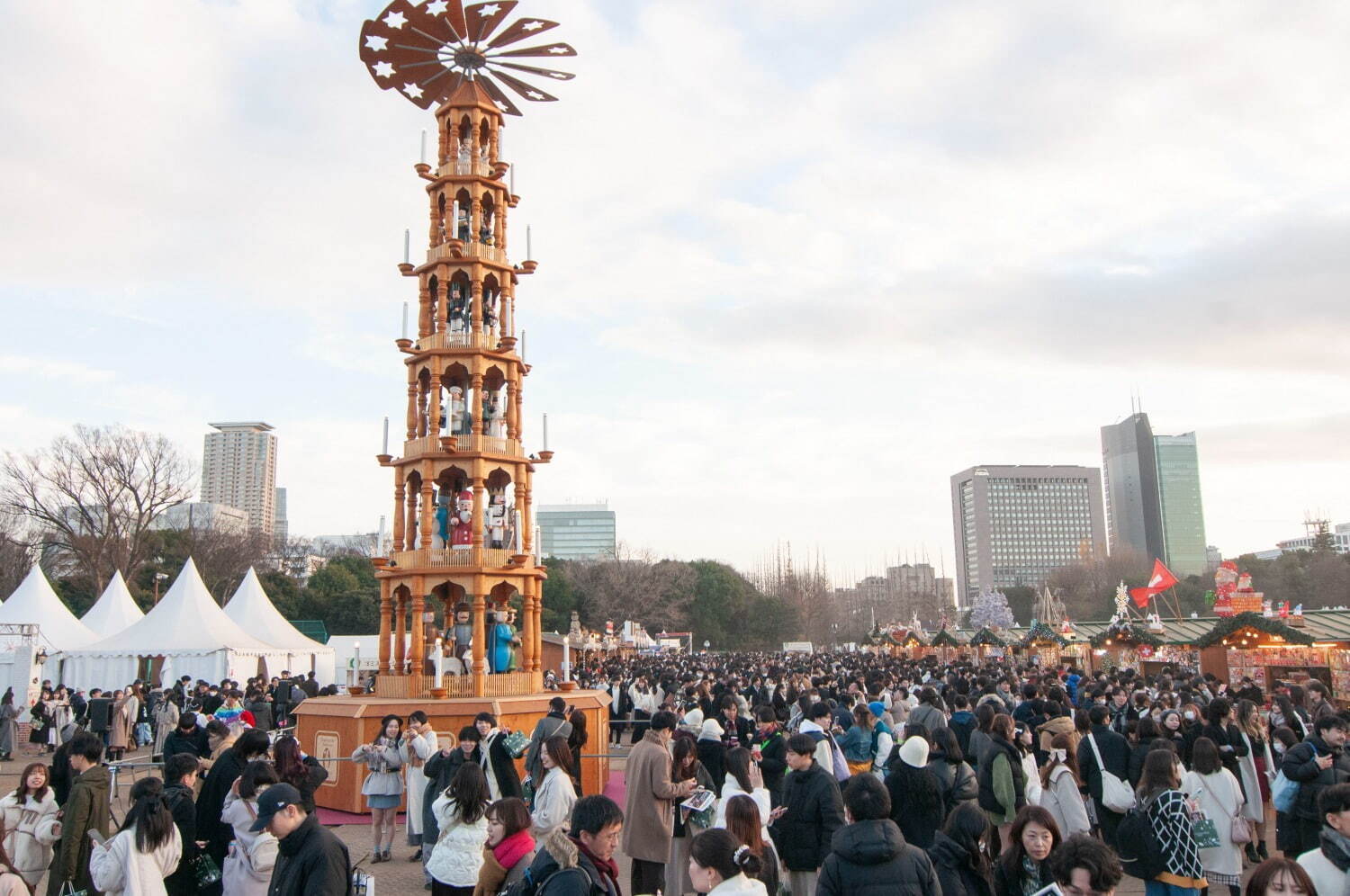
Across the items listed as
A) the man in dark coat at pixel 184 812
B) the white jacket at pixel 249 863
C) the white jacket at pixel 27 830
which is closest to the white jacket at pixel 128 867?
the white jacket at pixel 249 863

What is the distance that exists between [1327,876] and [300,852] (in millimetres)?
5212

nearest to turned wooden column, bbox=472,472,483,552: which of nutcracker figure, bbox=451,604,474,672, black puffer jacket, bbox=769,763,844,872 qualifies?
nutcracker figure, bbox=451,604,474,672

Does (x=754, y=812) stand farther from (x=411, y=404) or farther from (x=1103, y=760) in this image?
(x=411, y=404)

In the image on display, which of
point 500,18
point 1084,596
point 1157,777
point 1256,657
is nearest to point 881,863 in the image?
point 1157,777

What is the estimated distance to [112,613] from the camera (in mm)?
33781

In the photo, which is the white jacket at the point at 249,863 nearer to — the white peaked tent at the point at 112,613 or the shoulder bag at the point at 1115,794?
the shoulder bag at the point at 1115,794

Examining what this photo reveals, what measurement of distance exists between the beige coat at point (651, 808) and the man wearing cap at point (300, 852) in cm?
289

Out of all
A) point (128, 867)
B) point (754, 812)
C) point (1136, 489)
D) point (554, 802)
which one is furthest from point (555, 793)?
point (1136, 489)

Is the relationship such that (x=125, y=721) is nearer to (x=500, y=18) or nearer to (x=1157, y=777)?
(x=500, y=18)

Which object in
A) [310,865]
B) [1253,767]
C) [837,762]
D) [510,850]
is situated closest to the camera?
[310,865]

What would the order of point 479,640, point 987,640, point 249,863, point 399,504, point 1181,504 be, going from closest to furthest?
point 249,863
point 479,640
point 399,504
point 987,640
point 1181,504

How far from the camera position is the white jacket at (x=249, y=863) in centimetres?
619

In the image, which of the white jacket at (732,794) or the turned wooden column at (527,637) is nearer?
the white jacket at (732,794)

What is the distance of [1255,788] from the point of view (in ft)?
31.6
